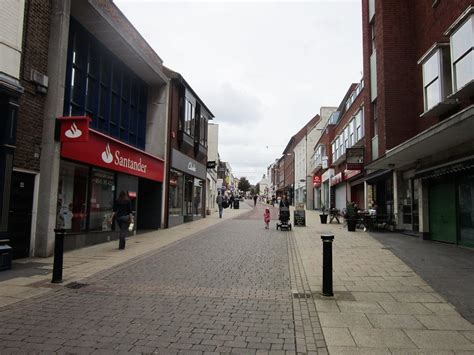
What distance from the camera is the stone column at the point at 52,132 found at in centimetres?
977

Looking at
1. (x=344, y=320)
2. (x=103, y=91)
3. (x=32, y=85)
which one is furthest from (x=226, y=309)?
(x=103, y=91)

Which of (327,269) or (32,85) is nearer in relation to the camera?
(327,269)

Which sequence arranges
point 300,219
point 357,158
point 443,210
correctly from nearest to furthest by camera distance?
1. point 443,210
2. point 300,219
3. point 357,158

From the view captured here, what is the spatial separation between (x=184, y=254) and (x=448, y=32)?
10146 mm

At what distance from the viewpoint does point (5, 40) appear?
859 cm

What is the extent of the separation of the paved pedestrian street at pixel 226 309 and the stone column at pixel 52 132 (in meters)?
0.77

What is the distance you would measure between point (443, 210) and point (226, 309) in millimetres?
9984

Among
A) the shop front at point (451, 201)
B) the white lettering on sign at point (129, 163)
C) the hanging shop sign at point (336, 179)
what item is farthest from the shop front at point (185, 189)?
the shop front at point (451, 201)

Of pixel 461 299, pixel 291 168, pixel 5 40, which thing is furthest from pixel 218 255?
pixel 291 168

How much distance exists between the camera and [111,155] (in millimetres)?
13125

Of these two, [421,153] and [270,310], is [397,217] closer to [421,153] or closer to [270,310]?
[421,153]

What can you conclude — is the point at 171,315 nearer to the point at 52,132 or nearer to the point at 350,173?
the point at 52,132

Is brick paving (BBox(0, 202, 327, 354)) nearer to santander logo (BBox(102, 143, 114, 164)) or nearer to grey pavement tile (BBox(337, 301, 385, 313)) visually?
grey pavement tile (BBox(337, 301, 385, 313))

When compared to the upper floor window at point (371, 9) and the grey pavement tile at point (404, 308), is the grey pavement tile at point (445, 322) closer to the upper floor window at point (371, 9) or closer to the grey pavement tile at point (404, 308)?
the grey pavement tile at point (404, 308)
